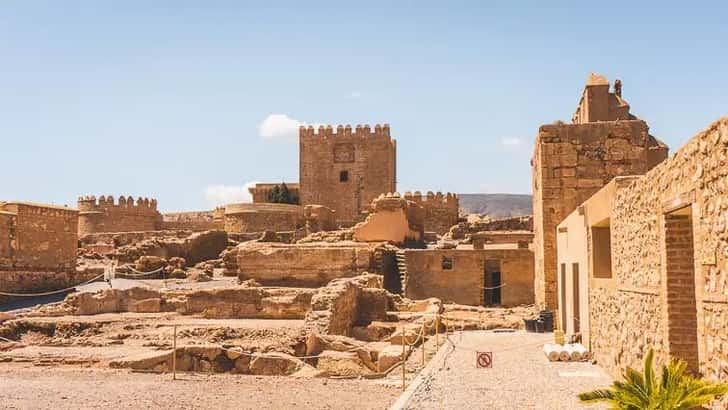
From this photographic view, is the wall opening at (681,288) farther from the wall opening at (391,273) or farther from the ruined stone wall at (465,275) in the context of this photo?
the wall opening at (391,273)

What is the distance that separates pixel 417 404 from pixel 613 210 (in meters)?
3.70

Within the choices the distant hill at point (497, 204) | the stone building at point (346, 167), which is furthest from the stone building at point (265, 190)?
the distant hill at point (497, 204)

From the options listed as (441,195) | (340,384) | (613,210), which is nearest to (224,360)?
(340,384)

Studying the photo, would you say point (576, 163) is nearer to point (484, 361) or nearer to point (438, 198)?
point (484, 361)

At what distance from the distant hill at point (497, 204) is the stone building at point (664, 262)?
114212 millimetres

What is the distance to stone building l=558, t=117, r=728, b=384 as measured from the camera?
5516 millimetres

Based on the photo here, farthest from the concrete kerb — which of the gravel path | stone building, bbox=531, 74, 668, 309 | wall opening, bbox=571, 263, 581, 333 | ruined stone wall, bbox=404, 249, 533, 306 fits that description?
ruined stone wall, bbox=404, 249, 533, 306

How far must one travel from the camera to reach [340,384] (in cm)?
1104

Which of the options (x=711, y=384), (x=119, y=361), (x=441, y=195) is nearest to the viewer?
(x=711, y=384)

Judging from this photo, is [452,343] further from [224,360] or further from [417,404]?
[417,404]

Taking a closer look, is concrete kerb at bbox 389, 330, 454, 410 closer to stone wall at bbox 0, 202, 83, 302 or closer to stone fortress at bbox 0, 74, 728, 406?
stone fortress at bbox 0, 74, 728, 406

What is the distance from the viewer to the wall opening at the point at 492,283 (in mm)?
21984

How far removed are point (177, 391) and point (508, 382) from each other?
4.49m

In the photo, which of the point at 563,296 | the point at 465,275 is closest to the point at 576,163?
the point at 563,296
